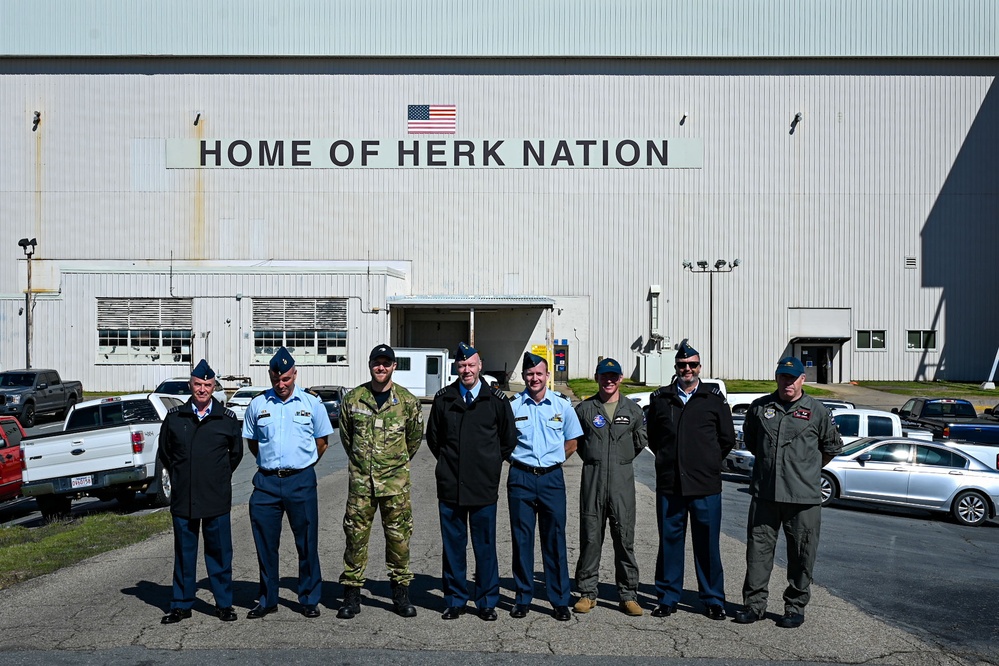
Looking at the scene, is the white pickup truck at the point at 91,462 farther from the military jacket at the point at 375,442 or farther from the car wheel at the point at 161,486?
the military jacket at the point at 375,442

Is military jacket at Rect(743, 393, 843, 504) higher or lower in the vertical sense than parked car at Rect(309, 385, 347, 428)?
higher

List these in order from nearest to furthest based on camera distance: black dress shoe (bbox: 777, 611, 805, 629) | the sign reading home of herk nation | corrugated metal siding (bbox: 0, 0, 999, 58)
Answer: black dress shoe (bbox: 777, 611, 805, 629) < corrugated metal siding (bbox: 0, 0, 999, 58) < the sign reading home of herk nation

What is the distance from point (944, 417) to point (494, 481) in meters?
23.1

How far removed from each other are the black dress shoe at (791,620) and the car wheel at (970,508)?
10.1 meters

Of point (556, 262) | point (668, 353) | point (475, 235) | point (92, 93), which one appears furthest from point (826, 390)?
point (92, 93)

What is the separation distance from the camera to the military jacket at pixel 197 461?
24.3ft

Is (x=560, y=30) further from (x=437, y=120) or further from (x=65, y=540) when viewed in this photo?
(x=65, y=540)

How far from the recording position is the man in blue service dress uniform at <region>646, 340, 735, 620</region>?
7.47 meters

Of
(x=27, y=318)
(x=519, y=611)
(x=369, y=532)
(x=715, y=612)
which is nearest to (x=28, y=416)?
(x=27, y=318)

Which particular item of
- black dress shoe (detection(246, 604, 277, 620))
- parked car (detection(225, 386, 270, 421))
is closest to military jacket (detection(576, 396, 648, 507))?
black dress shoe (detection(246, 604, 277, 620))

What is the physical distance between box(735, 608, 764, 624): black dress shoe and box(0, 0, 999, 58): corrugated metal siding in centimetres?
4401

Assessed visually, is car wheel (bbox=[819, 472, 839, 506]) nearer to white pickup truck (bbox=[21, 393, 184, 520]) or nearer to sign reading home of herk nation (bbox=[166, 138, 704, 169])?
white pickup truck (bbox=[21, 393, 184, 520])

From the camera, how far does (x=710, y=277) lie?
47.3 meters

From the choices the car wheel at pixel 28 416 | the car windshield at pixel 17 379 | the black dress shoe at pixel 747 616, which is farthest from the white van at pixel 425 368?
the black dress shoe at pixel 747 616
